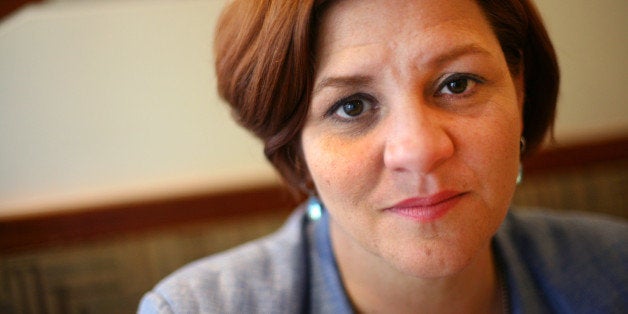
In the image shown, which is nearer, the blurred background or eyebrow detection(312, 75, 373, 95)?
eyebrow detection(312, 75, 373, 95)

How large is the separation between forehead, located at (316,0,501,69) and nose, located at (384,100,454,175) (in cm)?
10

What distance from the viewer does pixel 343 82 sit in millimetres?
966

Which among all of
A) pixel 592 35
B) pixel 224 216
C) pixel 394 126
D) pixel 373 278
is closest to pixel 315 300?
pixel 373 278

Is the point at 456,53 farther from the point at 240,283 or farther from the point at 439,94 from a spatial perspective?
the point at 240,283

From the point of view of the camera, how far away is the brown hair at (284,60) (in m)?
0.98

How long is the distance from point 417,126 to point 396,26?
0.17m

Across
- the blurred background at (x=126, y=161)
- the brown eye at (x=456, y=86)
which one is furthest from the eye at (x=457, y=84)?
the blurred background at (x=126, y=161)

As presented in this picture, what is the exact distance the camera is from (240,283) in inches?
46.1

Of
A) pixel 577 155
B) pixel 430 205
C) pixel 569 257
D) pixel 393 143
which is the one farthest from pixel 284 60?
pixel 577 155

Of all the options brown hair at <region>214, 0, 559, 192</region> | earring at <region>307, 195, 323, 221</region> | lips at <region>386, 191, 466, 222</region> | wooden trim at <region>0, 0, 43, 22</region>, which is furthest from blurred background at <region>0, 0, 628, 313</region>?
lips at <region>386, 191, 466, 222</region>

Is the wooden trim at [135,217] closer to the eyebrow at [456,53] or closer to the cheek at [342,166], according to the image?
the cheek at [342,166]

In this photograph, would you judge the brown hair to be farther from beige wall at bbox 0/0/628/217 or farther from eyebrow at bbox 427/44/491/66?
beige wall at bbox 0/0/628/217

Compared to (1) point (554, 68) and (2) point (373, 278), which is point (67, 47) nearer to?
(2) point (373, 278)

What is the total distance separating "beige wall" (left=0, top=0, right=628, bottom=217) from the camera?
1.66 metres
